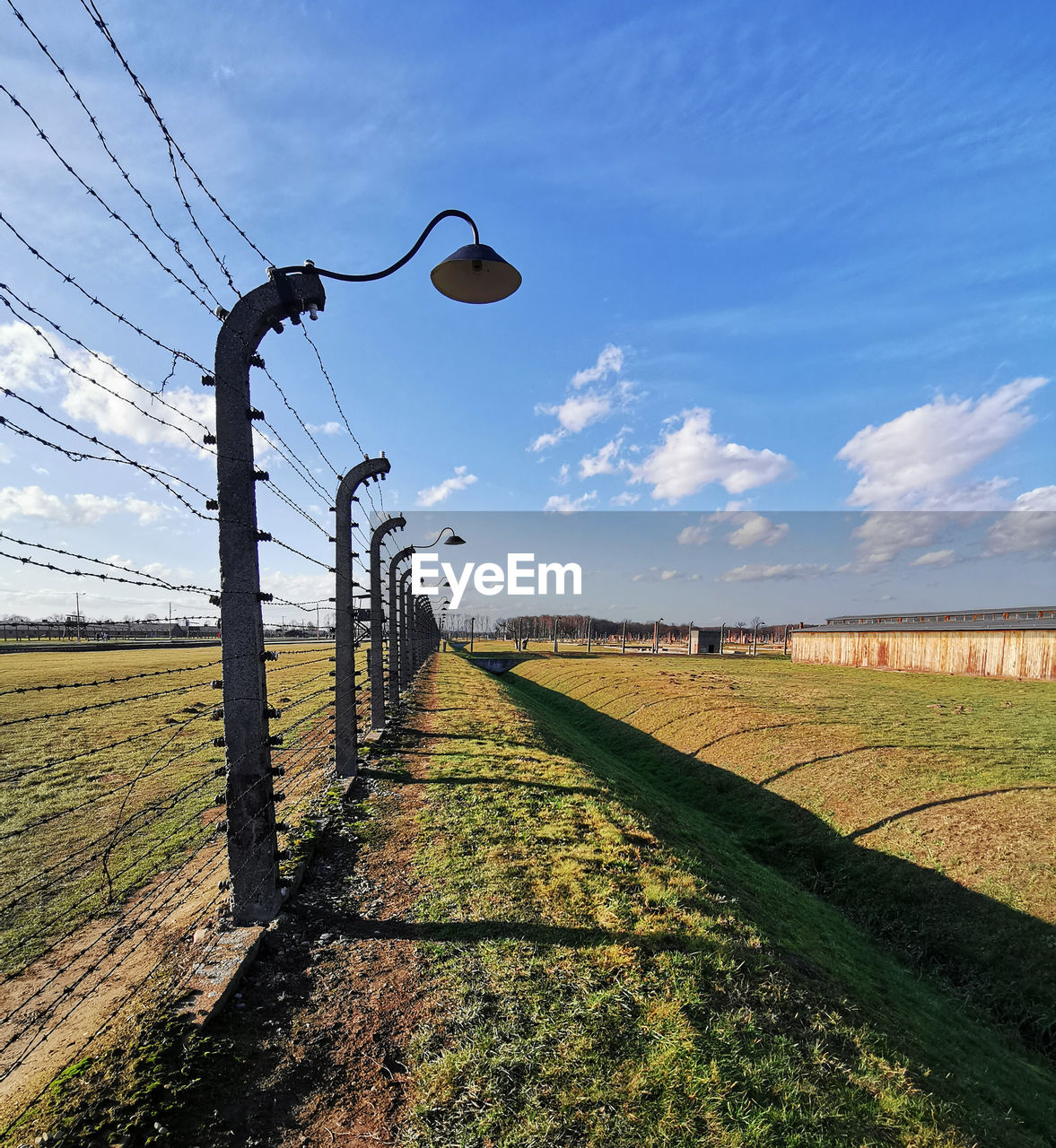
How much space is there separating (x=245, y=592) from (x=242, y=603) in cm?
8

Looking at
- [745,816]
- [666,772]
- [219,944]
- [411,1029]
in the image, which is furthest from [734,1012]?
[666,772]

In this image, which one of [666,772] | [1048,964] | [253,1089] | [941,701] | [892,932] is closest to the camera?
[253,1089]

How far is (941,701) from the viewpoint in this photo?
20.1 metres

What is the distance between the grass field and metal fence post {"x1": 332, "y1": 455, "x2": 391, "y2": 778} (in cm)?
51

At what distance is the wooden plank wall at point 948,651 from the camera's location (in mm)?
25906

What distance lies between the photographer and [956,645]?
30109 mm

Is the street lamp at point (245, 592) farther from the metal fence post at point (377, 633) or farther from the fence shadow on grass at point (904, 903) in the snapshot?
the metal fence post at point (377, 633)

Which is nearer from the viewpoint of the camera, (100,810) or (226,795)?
(226,795)

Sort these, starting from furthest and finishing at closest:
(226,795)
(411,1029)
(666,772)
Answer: (666,772) < (226,795) < (411,1029)

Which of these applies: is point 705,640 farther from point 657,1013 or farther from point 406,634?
point 657,1013

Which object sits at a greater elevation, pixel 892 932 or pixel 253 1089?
pixel 253 1089

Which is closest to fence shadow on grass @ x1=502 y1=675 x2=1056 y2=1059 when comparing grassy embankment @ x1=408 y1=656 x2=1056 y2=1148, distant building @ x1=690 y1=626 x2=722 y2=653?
grassy embankment @ x1=408 y1=656 x2=1056 y2=1148

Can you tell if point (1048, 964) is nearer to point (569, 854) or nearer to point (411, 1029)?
point (569, 854)

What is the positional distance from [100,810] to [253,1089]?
6007 mm
